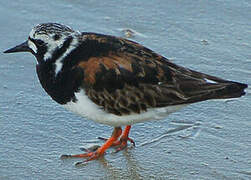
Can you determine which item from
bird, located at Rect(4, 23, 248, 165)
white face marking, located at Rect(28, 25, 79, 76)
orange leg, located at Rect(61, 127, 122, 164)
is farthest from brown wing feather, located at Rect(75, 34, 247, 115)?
orange leg, located at Rect(61, 127, 122, 164)

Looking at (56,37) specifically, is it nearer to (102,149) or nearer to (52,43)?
(52,43)

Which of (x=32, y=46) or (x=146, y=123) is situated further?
(x=146, y=123)

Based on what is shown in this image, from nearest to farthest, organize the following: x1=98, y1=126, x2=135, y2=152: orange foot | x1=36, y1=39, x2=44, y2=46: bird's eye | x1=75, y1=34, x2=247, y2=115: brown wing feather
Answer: x1=75, y1=34, x2=247, y2=115: brown wing feather < x1=36, y1=39, x2=44, y2=46: bird's eye < x1=98, y1=126, x2=135, y2=152: orange foot

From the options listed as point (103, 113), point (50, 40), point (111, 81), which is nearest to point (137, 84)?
point (111, 81)

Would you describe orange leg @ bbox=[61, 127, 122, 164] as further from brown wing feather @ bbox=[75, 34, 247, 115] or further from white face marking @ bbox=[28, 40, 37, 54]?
white face marking @ bbox=[28, 40, 37, 54]

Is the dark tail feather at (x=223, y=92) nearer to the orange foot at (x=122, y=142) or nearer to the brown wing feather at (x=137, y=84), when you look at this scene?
the brown wing feather at (x=137, y=84)

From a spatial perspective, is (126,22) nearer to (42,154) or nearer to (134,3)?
(134,3)

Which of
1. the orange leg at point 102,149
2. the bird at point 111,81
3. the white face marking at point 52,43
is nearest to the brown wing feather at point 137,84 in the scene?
the bird at point 111,81
